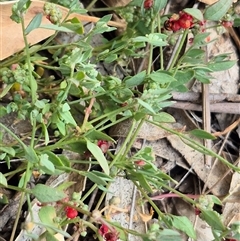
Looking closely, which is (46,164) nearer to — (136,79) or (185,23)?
(136,79)

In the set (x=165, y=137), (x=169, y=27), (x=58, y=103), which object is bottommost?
(x=165, y=137)

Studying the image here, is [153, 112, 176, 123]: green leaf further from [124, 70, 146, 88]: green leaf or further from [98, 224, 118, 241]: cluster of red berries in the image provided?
[98, 224, 118, 241]: cluster of red berries

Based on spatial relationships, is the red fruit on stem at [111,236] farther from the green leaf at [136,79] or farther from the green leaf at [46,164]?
the green leaf at [136,79]

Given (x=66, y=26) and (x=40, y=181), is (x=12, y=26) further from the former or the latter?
(x=40, y=181)

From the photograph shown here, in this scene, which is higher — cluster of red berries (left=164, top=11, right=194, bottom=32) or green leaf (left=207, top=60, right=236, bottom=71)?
cluster of red berries (left=164, top=11, right=194, bottom=32)

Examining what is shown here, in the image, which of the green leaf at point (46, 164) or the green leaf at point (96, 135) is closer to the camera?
the green leaf at point (46, 164)

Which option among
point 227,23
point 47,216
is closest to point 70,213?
point 47,216

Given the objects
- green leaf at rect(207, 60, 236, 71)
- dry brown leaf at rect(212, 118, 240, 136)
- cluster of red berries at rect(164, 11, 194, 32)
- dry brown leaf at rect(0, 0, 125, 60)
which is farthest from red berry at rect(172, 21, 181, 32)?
dry brown leaf at rect(212, 118, 240, 136)

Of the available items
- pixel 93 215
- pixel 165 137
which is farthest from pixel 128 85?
pixel 165 137

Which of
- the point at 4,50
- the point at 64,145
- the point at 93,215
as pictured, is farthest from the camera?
the point at 4,50

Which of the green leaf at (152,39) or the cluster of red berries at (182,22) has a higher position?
the cluster of red berries at (182,22)

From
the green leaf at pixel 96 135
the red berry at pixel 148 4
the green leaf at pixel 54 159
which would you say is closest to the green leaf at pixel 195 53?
the red berry at pixel 148 4
